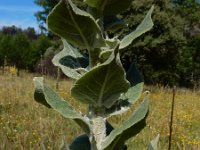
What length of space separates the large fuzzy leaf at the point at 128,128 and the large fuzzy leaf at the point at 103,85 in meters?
0.08

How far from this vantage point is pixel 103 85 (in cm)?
115

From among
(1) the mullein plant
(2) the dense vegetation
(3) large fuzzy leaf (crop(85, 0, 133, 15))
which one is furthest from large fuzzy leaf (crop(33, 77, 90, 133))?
(2) the dense vegetation

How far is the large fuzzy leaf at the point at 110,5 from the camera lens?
1188 mm

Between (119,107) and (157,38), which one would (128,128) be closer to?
(119,107)

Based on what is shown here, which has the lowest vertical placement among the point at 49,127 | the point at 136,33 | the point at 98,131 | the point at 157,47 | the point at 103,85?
the point at 49,127

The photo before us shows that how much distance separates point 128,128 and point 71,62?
11.4 inches

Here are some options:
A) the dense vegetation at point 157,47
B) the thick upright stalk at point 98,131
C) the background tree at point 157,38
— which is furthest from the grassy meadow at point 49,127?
the background tree at point 157,38

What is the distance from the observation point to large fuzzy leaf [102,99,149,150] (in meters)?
1.10

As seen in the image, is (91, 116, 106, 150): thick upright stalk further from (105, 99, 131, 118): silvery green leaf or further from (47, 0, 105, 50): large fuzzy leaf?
(47, 0, 105, 50): large fuzzy leaf

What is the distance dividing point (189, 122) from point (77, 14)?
7.55m

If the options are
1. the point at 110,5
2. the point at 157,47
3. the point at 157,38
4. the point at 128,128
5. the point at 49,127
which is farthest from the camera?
the point at 157,47

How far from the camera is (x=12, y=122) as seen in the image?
6.30m

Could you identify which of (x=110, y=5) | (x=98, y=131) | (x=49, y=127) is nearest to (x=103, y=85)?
(x=98, y=131)

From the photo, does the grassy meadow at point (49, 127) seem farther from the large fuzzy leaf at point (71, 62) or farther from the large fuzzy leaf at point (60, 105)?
the large fuzzy leaf at point (60, 105)
